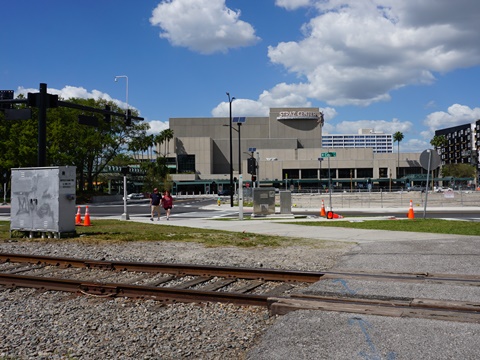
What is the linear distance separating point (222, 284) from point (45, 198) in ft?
33.4

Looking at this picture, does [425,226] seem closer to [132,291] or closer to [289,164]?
[132,291]

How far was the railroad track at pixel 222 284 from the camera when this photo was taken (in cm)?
618

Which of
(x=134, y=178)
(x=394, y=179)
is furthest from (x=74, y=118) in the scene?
(x=394, y=179)

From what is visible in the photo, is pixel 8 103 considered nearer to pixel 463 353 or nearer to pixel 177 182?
pixel 463 353

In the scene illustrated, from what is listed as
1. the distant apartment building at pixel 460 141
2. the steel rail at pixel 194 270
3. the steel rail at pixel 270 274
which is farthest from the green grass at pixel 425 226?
the distant apartment building at pixel 460 141

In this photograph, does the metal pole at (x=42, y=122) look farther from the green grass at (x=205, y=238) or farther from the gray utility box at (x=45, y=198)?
the green grass at (x=205, y=238)

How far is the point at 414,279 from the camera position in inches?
325

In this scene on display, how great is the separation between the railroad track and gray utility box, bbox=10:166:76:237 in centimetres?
467

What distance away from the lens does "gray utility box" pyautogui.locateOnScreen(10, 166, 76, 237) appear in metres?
16.0

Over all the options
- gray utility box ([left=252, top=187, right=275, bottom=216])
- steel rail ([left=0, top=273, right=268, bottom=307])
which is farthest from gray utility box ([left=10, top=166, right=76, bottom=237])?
gray utility box ([left=252, top=187, right=275, bottom=216])

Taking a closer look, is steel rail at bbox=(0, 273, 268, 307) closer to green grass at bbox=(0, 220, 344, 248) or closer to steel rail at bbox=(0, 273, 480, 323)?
steel rail at bbox=(0, 273, 480, 323)

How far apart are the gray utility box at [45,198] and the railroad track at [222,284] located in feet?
15.3

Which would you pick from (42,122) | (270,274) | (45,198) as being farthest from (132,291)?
(42,122)

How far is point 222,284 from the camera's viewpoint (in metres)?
8.29
